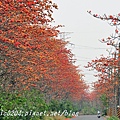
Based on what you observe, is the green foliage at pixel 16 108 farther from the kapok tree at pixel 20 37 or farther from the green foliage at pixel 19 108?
the kapok tree at pixel 20 37

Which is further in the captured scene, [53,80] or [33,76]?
[53,80]

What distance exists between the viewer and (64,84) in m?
35.3

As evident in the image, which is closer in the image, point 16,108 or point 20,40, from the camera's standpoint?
point 20,40

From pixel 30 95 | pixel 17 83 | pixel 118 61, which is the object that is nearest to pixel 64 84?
pixel 30 95

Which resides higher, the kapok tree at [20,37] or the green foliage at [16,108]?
the kapok tree at [20,37]

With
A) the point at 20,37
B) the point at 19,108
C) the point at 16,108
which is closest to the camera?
the point at 20,37

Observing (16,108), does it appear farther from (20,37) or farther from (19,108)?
(20,37)

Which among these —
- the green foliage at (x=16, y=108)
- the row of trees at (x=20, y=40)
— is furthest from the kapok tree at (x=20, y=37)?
the green foliage at (x=16, y=108)

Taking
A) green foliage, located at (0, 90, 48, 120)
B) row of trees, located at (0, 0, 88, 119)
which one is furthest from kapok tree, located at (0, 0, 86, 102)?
green foliage, located at (0, 90, 48, 120)

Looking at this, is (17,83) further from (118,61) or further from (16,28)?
(16,28)

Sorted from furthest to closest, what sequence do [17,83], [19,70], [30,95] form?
[30,95]
[17,83]
[19,70]

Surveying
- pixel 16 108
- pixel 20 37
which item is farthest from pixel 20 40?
pixel 16 108

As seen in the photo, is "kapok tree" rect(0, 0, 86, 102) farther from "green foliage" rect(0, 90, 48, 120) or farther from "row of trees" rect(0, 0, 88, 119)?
"green foliage" rect(0, 90, 48, 120)

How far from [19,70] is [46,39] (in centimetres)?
225
